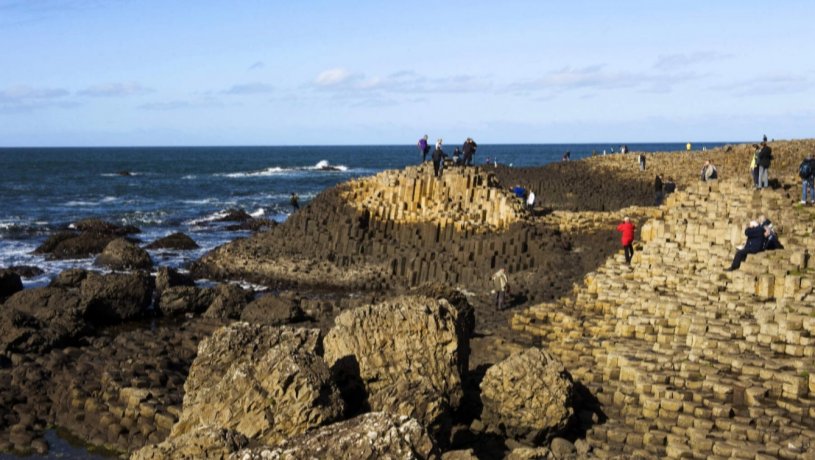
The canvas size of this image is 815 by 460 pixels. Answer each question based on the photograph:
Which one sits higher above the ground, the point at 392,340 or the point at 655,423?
the point at 392,340

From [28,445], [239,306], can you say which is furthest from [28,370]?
[239,306]

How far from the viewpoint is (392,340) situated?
601 inches

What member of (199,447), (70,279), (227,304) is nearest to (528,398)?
(199,447)

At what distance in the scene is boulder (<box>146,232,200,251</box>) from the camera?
43.3 meters

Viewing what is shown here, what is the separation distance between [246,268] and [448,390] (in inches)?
845

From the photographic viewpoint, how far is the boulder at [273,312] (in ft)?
82.4

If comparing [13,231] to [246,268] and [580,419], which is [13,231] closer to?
[246,268]

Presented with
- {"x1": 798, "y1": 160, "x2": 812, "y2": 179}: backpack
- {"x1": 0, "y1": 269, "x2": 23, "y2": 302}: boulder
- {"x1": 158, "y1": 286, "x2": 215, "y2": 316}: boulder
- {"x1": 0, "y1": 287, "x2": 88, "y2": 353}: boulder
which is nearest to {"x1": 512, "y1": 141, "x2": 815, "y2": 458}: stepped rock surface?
{"x1": 798, "y1": 160, "x2": 812, "y2": 179}: backpack

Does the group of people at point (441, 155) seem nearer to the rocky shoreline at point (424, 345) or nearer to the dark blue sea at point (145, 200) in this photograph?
the rocky shoreline at point (424, 345)

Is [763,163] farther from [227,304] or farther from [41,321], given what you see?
[41,321]

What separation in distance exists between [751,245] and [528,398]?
9549mm

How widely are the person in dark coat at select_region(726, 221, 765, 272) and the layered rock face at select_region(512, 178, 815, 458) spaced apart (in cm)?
37

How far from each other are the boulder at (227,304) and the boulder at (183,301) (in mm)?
866

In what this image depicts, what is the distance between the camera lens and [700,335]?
17500 mm
